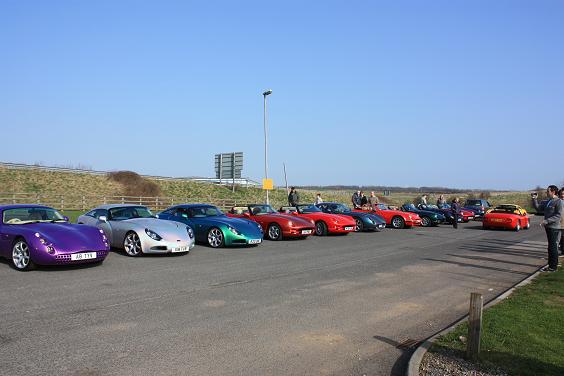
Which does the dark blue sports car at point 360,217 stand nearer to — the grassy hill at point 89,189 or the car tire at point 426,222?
the car tire at point 426,222

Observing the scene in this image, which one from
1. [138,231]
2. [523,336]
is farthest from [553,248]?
[138,231]

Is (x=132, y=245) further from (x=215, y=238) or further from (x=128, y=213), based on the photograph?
(x=215, y=238)

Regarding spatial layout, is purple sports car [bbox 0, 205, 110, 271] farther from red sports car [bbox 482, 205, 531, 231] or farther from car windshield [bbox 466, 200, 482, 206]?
car windshield [bbox 466, 200, 482, 206]

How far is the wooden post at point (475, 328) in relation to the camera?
4.61 m

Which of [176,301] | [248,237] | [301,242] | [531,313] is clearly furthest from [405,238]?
[176,301]

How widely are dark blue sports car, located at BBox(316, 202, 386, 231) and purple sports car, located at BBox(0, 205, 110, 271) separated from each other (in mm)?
12492

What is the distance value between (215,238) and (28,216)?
17.0 ft

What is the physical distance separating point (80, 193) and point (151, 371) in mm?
44755

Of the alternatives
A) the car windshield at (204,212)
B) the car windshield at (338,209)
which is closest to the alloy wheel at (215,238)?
the car windshield at (204,212)

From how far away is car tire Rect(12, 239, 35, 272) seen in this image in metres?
9.17

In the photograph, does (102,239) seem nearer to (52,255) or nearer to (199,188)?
(52,255)

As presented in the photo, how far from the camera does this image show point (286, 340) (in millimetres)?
5273

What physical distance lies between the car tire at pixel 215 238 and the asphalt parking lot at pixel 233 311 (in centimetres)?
151

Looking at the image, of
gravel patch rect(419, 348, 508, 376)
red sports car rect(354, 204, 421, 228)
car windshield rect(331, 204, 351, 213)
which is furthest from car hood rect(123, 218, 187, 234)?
red sports car rect(354, 204, 421, 228)
